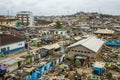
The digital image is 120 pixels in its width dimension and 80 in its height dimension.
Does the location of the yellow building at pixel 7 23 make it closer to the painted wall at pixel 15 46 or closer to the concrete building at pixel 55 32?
the concrete building at pixel 55 32

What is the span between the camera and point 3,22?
224 feet

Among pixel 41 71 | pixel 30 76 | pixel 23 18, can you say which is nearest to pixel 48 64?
pixel 41 71

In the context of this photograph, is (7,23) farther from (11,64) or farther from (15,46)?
(11,64)

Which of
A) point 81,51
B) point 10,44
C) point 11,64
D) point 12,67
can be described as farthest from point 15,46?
point 81,51

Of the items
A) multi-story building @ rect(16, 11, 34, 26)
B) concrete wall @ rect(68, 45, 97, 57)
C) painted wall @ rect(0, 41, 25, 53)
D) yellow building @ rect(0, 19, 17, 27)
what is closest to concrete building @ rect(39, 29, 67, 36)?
yellow building @ rect(0, 19, 17, 27)

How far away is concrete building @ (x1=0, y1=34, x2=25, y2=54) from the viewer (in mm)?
28078

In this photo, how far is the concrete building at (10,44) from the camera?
28.1m

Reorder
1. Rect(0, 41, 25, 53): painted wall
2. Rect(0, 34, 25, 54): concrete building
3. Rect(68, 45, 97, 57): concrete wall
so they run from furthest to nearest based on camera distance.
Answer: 1. Rect(0, 41, 25, 53): painted wall
2. Rect(0, 34, 25, 54): concrete building
3. Rect(68, 45, 97, 57): concrete wall

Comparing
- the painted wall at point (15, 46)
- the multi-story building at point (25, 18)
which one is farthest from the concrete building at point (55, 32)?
the multi-story building at point (25, 18)

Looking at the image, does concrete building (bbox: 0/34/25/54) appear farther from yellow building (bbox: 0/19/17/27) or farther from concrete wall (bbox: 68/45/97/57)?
yellow building (bbox: 0/19/17/27)

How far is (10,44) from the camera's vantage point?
96.5 feet

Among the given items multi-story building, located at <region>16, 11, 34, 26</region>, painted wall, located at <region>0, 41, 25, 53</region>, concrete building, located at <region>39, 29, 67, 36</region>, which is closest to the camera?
painted wall, located at <region>0, 41, 25, 53</region>

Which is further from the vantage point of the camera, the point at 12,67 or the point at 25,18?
the point at 25,18

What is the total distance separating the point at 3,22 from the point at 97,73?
55393 millimetres
